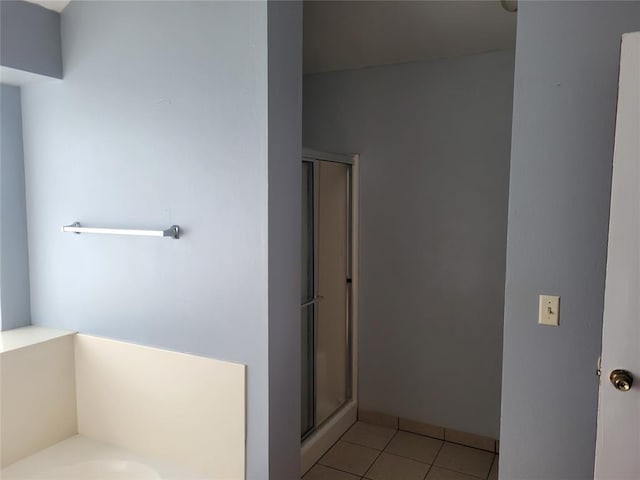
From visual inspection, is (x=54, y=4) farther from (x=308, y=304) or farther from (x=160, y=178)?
(x=308, y=304)

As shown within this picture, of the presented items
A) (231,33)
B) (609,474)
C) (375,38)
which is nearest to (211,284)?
(231,33)

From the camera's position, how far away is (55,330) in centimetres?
231

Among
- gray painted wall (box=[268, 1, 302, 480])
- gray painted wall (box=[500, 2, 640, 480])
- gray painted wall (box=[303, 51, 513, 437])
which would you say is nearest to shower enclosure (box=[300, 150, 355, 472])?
gray painted wall (box=[303, 51, 513, 437])

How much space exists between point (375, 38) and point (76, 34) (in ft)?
4.85

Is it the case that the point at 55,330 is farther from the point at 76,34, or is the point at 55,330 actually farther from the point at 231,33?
the point at 231,33

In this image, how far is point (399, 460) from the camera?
104 inches

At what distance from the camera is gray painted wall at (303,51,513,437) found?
A: 2.68 m

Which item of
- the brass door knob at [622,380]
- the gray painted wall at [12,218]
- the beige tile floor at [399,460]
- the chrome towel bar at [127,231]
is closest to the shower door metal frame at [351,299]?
the beige tile floor at [399,460]

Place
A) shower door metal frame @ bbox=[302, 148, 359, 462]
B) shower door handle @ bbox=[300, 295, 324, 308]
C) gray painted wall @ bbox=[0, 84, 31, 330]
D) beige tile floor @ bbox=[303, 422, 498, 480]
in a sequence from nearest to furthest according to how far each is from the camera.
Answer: gray painted wall @ bbox=[0, 84, 31, 330]
beige tile floor @ bbox=[303, 422, 498, 480]
shower door handle @ bbox=[300, 295, 324, 308]
shower door metal frame @ bbox=[302, 148, 359, 462]

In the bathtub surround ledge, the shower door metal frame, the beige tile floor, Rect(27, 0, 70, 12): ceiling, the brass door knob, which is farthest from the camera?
the shower door metal frame

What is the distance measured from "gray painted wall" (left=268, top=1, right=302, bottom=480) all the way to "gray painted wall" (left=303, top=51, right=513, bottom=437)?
1104 millimetres

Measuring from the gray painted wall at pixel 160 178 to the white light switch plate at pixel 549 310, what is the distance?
0.94 metres

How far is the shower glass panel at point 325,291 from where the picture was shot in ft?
8.61

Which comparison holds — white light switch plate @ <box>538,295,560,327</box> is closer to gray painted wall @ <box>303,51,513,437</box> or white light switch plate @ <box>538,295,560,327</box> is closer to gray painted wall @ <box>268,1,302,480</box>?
gray painted wall @ <box>268,1,302,480</box>
